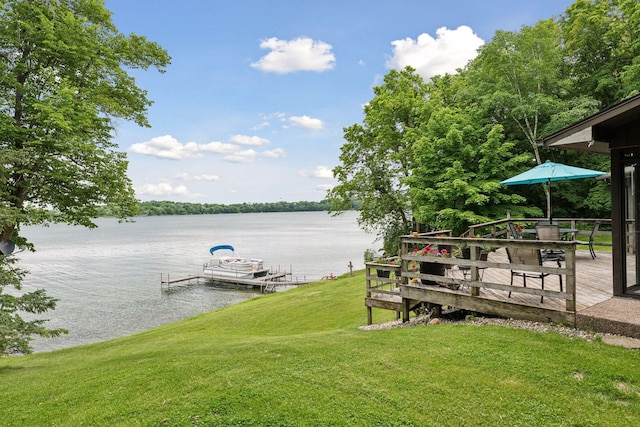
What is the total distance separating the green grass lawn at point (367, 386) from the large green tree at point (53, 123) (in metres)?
3.18

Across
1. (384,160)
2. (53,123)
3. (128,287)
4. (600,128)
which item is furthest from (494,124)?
(128,287)

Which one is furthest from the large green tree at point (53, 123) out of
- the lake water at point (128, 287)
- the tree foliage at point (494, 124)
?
the tree foliage at point (494, 124)

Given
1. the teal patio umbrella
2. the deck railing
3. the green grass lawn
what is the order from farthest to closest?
the teal patio umbrella
the deck railing
the green grass lawn

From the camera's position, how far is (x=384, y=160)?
23891 millimetres

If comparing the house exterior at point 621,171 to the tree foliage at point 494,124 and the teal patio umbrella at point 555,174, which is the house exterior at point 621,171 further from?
the tree foliage at point 494,124

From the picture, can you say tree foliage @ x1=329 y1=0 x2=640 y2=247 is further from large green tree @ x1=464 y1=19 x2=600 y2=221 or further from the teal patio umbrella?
the teal patio umbrella

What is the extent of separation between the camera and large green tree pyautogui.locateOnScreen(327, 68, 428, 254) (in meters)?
22.9

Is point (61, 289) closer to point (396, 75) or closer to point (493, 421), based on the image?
point (396, 75)

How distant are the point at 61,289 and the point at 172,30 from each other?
21.9 metres

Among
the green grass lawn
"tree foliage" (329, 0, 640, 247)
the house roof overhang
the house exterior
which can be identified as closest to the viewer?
the green grass lawn

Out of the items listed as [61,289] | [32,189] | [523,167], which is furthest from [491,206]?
[61,289]

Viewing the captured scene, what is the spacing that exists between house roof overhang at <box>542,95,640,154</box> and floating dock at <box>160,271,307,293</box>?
25.0 metres

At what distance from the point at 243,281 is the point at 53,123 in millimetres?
25338

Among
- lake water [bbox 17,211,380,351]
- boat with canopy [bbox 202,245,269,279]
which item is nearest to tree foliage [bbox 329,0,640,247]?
boat with canopy [bbox 202,245,269,279]
